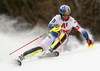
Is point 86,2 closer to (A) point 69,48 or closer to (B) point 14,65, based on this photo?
(A) point 69,48

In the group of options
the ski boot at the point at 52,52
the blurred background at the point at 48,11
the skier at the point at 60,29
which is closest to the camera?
the ski boot at the point at 52,52

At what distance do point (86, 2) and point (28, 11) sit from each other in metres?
3.57

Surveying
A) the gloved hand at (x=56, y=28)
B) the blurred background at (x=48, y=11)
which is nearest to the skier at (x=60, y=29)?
the gloved hand at (x=56, y=28)

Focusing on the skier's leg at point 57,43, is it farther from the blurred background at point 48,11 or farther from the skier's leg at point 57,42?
the blurred background at point 48,11

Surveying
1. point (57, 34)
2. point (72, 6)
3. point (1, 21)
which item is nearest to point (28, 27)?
point (1, 21)

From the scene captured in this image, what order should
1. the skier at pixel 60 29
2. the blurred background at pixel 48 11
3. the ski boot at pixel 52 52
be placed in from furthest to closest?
1. the blurred background at pixel 48 11
2. the skier at pixel 60 29
3. the ski boot at pixel 52 52

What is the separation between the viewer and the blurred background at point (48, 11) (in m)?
9.96

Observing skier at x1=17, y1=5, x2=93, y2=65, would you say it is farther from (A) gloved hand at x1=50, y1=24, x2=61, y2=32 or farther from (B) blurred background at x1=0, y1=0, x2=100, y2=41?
(B) blurred background at x1=0, y1=0, x2=100, y2=41

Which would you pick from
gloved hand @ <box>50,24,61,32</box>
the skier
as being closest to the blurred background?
the skier

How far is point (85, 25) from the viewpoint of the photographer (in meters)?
10.3

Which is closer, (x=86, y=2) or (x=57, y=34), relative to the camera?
(x=57, y=34)

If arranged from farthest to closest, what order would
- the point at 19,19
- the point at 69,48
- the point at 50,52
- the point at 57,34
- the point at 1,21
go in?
the point at 19,19
the point at 1,21
the point at 69,48
the point at 57,34
the point at 50,52

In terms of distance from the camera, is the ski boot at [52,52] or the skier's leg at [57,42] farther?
the skier's leg at [57,42]

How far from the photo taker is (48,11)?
33.4ft
